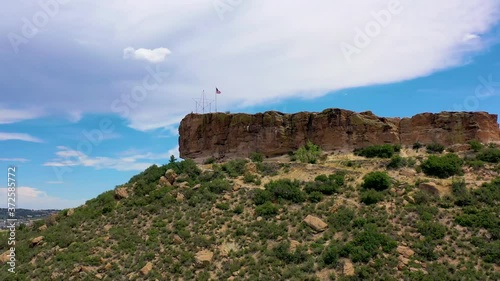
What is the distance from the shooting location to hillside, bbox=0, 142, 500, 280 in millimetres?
17969

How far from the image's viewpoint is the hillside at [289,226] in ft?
59.0

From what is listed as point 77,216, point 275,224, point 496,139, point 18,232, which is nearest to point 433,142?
point 496,139

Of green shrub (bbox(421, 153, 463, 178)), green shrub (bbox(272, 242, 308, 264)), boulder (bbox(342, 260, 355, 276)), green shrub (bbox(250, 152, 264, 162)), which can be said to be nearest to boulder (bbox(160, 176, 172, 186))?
green shrub (bbox(250, 152, 264, 162))

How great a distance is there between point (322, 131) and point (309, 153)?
426 cm

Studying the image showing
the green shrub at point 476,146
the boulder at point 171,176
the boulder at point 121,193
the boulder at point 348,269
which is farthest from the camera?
the boulder at point 171,176

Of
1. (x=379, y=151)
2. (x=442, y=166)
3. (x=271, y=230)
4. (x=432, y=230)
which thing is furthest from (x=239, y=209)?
(x=379, y=151)

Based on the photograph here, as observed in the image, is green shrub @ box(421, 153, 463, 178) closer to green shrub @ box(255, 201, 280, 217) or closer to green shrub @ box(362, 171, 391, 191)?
green shrub @ box(362, 171, 391, 191)

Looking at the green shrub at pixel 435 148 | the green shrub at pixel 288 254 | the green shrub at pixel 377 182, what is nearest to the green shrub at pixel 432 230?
the green shrub at pixel 377 182

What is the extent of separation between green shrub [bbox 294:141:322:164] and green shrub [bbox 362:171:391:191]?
27.8 ft

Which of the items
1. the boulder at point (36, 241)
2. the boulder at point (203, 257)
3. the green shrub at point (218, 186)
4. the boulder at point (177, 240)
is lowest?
the boulder at point (203, 257)

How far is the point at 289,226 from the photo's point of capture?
21.6 m

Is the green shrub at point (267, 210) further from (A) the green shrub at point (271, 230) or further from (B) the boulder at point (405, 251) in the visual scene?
(B) the boulder at point (405, 251)

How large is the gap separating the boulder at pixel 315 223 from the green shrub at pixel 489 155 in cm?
1392

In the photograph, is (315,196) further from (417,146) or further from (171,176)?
(417,146)
